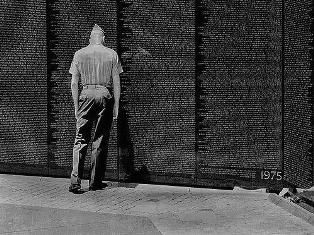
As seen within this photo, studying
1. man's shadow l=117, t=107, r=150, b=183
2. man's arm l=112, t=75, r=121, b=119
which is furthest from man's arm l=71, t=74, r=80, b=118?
man's shadow l=117, t=107, r=150, b=183

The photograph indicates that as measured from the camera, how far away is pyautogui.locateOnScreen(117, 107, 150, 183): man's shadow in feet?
34.3

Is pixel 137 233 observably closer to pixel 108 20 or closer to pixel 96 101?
pixel 96 101

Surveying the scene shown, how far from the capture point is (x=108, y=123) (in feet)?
32.0

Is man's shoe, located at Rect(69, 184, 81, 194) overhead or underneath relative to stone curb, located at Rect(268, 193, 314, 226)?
overhead

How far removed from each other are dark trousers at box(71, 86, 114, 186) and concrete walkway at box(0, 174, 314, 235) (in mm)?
395

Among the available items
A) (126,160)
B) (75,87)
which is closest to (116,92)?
(75,87)

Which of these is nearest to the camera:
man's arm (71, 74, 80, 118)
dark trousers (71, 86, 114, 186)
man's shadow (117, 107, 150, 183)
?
dark trousers (71, 86, 114, 186)

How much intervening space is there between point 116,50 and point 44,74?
48.1 inches

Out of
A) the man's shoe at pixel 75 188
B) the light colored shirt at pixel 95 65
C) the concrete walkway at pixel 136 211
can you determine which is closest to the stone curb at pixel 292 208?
the concrete walkway at pixel 136 211

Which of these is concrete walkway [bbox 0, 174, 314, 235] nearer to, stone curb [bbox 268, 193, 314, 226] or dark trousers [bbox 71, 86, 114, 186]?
stone curb [bbox 268, 193, 314, 226]

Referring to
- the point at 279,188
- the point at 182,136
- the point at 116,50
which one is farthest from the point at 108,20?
the point at 279,188

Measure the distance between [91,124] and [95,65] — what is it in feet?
2.71

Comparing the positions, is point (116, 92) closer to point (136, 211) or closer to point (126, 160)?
point (126, 160)

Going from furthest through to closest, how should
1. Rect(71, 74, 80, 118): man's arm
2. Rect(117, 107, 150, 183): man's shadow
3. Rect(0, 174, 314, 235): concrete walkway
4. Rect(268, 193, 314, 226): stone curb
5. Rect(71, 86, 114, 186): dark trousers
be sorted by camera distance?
1. Rect(117, 107, 150, 183): man's shadow
2. Rect(71, 74, 80, 118): man's arm
3. Rect(71, 86, 114, 186): dark trousers
4. Rect(268, 193, 314, 226): stone curb
5. Rect(0, 174, 314, 235): concrete walkway
